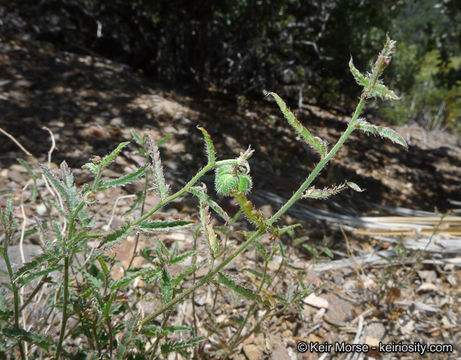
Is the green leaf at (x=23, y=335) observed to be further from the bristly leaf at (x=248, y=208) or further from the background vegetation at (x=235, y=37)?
the background vegetation at (x=235, y=37)

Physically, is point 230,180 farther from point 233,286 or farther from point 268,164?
point 268,164

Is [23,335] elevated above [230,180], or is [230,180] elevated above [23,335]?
[230,180]

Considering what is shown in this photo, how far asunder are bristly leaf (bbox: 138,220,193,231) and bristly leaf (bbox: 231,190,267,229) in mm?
142

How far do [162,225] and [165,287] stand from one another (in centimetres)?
13

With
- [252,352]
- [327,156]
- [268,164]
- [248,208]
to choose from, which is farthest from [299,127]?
[268,164]

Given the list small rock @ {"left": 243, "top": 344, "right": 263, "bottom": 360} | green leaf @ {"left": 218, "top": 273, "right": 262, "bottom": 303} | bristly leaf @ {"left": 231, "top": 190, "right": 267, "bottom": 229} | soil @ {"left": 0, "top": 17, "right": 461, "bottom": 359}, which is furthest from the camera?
soil @ {"left": 0, "top": 17, "right": 461, "bottom": 359}

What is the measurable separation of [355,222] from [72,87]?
302 centimetres

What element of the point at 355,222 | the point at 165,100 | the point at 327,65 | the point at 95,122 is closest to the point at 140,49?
the point at 165,100

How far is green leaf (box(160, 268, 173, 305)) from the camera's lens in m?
0.71

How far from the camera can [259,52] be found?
480 cm

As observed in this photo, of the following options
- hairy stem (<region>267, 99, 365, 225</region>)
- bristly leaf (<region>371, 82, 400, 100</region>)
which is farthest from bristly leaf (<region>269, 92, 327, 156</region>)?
bristly leaf (<region>371, 82, 400, 100</region>)

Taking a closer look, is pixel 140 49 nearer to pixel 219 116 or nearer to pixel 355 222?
pixel 219 116

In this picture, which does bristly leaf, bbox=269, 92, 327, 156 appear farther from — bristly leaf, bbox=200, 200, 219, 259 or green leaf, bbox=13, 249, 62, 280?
green leaf, bbox=13, 249, 62, 280

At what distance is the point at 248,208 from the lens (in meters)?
0.61
